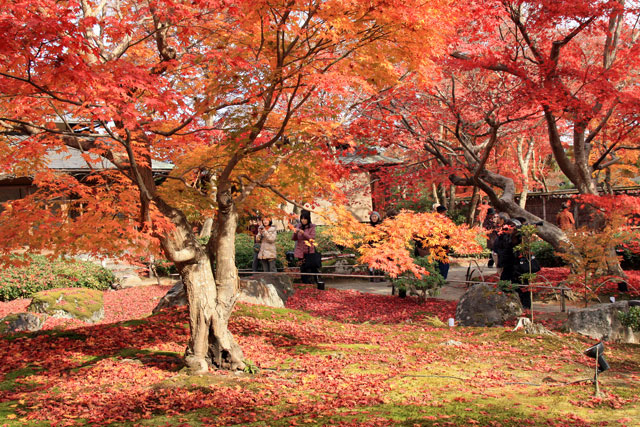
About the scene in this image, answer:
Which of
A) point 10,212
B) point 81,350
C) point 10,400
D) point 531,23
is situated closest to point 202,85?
point 10,212

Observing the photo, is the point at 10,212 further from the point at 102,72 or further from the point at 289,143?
the point at 289,143

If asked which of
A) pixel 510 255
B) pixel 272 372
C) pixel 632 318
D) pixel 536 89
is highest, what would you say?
pixel 536 89

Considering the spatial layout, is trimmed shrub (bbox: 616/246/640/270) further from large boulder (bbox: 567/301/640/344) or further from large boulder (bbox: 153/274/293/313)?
large boulder (bbox: 153/274/293/313)

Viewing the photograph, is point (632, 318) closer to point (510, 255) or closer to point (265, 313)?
point (510, 255)

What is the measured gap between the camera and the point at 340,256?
57.3 feet

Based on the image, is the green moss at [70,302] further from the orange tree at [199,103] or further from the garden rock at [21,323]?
the orange tree at [199,103]

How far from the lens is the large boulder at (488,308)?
908 centimetres

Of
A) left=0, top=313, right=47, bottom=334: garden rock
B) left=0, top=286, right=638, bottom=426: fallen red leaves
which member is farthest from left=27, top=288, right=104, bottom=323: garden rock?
left=0, top=286, right=638, bottom=426: fallen red leaves

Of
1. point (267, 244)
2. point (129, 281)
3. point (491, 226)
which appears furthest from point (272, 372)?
point (129, 281)

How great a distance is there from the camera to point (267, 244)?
12945 millimetres

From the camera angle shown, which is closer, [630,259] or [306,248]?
[306,248]

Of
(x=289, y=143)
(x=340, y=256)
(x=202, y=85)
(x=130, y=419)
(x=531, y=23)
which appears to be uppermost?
(x=531, y=23)

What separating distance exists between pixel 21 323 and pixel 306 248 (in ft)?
21.5

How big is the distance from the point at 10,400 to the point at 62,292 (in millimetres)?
6761
